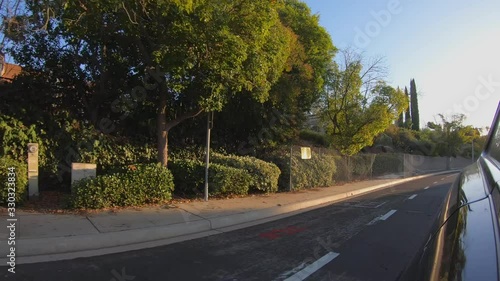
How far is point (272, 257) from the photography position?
6.38 metres

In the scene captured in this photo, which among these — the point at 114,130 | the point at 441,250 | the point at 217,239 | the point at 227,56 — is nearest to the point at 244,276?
the point at 217,239

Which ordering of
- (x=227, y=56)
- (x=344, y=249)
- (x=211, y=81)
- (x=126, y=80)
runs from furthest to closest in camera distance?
(x=126, y=80)
(x=211, y=81)
(x=227, y=56)
(x=344, y=249)

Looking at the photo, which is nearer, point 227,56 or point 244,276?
point 244,276

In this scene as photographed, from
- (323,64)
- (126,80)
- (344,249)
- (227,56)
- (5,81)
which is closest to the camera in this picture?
(344,249)

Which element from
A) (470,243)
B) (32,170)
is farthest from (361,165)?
(470,243)

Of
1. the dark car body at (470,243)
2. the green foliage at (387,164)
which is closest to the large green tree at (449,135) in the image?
the green foliage at (387,164)

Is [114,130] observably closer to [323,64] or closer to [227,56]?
[227,56]

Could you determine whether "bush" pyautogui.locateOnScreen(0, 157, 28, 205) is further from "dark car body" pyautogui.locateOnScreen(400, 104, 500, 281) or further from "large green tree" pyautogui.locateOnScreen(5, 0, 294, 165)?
"dark car body" pyautogui.locateOnScreen(400, 104, 500, 281)

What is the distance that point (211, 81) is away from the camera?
1097 cm

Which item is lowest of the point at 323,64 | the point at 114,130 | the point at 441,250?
the point at 441,250

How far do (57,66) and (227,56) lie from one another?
6024 millimetres

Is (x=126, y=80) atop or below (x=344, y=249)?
atop

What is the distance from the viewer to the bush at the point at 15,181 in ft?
28.0

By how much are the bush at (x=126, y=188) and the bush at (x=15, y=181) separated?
3.72ft
